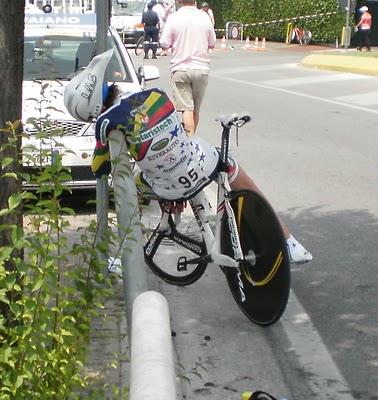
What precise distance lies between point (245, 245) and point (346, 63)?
20007 mm

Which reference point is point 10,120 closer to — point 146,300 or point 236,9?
point 146,300

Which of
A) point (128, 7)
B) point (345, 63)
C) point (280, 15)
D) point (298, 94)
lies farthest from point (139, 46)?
point (298, 94)

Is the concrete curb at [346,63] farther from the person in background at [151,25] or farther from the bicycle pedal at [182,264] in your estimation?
the bicycle pedal at [182,264]

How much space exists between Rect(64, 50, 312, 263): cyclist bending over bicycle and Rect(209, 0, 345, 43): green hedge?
108 ft

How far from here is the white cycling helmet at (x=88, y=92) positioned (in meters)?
5.16

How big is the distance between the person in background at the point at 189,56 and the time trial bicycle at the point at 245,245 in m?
4.54

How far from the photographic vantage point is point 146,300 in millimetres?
2354

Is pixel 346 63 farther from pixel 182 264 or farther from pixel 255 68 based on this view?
pixel 182 264

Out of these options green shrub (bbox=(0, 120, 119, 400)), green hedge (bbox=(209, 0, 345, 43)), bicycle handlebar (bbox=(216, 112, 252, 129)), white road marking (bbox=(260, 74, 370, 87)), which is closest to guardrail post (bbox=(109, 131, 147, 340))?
green shrub (bbox=(0, 120, 119, 400))

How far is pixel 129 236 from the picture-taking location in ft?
9.27

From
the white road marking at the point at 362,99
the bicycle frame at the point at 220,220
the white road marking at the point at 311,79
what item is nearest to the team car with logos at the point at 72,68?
the bicycle frame at the point at 220,220

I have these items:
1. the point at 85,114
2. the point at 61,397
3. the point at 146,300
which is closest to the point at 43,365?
the point at 61,397

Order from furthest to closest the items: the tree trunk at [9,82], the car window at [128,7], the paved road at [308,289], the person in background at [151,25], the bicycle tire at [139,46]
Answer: the car window at [128,7], the bicycle tire at [139,46], the person in background at [151,25], the paved road at [308,289], the tree trunk at [9,82]

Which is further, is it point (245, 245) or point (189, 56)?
point (189, 56)
